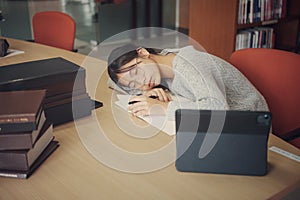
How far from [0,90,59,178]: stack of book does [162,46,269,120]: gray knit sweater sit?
0.50 meters

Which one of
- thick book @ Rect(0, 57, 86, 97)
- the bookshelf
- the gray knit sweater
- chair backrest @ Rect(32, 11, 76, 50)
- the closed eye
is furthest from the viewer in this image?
the bookshelf

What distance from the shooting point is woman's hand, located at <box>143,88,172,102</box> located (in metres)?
1.51

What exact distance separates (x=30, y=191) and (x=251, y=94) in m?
0.90

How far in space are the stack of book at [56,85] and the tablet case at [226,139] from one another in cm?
49

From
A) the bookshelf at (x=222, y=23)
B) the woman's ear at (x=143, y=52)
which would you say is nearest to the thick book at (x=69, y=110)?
the woman's ear at (x=143, y=52)

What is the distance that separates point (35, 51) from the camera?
2.39 m

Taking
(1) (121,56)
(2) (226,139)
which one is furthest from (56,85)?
(2) (226,139)

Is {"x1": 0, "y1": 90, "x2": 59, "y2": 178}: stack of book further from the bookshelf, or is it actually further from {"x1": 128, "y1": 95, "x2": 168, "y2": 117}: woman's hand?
the bookshelf

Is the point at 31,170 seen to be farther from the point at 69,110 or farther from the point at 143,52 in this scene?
the point at 143,52

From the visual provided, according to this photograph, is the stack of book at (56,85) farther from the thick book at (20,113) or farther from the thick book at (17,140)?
the thick book at (17,140)

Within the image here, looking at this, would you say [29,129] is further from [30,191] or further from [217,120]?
Result: [217,120]

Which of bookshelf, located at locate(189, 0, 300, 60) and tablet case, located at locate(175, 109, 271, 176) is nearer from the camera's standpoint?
tablet case, located at locate(175, 109, 271, 176)

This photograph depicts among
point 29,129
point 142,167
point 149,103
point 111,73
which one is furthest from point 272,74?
point 29,129

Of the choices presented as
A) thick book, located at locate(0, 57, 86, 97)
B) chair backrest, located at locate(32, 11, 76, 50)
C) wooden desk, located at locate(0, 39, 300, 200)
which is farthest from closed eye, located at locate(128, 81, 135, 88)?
chair backrest, located at locate(32, 11, 76, 50)
